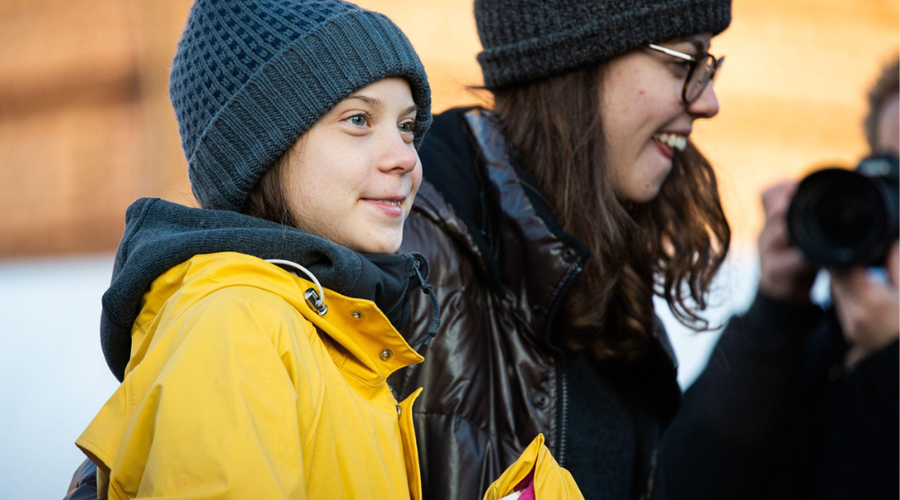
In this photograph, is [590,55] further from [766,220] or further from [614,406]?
[766,220]

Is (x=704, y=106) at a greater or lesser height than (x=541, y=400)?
greater

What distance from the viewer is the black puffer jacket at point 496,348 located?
1.43m

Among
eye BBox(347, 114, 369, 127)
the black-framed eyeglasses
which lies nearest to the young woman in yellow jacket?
eye BBox(347, 114, 369, 127)

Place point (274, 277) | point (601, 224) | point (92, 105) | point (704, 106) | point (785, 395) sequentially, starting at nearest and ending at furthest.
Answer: point (274, 277), point (601, 224), point (704, 106), point (785, 395), point (92, 105)

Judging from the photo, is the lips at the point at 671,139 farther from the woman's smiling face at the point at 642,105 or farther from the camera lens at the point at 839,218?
the camera lens at the point at 839,218

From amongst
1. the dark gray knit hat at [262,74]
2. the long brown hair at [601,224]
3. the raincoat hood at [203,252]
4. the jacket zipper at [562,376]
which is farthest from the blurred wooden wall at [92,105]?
the raincoat hood at [203,252]

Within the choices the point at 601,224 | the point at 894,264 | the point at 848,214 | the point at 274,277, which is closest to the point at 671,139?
the point at 601,224

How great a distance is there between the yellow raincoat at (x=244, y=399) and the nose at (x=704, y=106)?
3.01 feet

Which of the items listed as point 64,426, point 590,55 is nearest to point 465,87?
point 590,55

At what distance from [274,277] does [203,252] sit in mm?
95

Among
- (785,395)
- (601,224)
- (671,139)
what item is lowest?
(785,395)

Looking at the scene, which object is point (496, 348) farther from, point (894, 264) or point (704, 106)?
point (894, 264)

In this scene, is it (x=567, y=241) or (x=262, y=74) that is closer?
(x=262, y=74)

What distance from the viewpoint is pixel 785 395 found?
2.26 metres
